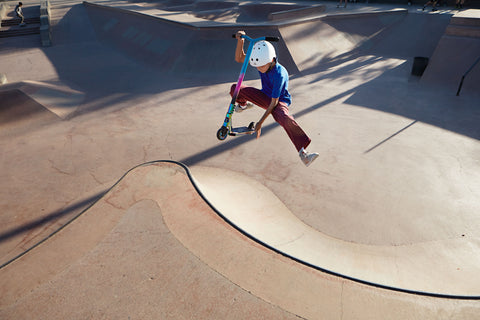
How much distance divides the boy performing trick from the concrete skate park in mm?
1547

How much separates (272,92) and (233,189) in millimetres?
2420

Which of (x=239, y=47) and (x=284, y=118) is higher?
(x=239, y=47)

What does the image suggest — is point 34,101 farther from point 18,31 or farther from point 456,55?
point 456,55

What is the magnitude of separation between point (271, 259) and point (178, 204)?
73.9 inches

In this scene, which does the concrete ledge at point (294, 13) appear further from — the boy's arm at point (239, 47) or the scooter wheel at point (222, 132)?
the scooter wheel at point (222, 132)

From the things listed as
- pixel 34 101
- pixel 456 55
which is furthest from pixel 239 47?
pixel 456 55

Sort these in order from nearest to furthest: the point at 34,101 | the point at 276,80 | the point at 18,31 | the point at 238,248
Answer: the point at 238,248 < the point at 276,80 < the point at 34,101 < the point at 18,31

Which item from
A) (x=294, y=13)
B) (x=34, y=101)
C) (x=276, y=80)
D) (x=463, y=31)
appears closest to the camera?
(x=276, y=80)

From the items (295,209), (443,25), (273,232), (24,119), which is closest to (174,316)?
(273,232)

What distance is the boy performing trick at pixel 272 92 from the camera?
4.33 m

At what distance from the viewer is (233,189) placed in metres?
6.12

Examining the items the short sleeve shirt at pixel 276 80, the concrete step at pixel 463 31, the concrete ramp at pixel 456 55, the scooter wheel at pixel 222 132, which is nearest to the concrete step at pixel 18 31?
the scooter wheel at pixel 222 132

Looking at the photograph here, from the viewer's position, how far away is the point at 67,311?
3051mm

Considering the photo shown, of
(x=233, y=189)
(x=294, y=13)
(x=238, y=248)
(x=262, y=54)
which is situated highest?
(x=294, y=13)
